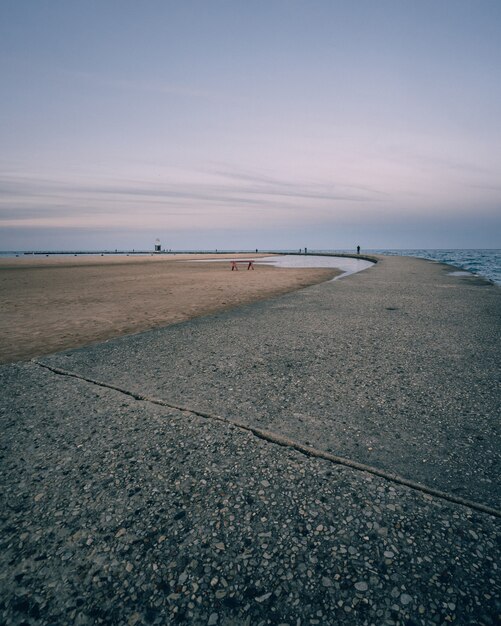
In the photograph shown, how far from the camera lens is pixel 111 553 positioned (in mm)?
1774

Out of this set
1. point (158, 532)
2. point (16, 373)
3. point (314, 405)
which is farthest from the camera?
point (16, 373)

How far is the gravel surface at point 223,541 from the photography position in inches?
59.8

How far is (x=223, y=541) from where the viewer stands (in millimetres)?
1840

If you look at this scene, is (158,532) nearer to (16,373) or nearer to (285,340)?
(16,373)

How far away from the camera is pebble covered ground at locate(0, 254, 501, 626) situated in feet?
5.09

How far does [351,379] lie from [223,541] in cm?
265

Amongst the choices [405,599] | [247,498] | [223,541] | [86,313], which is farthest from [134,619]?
[86,313]

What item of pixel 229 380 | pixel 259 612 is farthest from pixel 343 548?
pixel 229 380

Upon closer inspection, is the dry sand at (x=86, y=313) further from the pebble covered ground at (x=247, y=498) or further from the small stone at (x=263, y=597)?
the small stone at (x=263, y=597)

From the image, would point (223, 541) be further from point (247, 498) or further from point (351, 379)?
point (351, 379)

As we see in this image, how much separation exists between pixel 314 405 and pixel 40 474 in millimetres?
2444

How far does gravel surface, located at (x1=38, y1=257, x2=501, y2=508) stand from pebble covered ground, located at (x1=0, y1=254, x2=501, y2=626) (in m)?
0.03

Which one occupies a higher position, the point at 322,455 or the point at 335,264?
the point at 335,264

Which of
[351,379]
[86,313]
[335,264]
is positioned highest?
[335,264]
